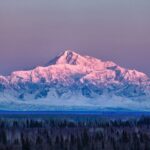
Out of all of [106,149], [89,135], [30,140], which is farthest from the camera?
[89,135]

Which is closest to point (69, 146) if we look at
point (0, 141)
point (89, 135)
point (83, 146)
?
point (83, 146)

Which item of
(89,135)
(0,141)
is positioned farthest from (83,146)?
(89,135)

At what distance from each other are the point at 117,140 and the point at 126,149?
1389cm

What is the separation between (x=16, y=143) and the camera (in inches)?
4936

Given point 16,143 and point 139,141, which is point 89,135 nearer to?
point 139,141

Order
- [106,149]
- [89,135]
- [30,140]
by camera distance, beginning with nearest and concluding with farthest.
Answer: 1. [106,149]
2. [30,140]
3. [89,135]

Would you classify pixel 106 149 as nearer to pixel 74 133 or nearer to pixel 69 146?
pixel 69 146

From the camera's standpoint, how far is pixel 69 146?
12500 centimetres

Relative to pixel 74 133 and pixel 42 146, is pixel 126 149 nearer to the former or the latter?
pixel 42 146

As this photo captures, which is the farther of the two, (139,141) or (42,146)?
(139,141)

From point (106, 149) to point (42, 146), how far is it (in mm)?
10000

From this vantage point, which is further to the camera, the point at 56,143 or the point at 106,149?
the point at 56,143

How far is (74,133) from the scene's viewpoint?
155750mm

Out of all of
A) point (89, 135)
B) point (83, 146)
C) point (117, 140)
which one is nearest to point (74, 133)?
point (89, 135)
